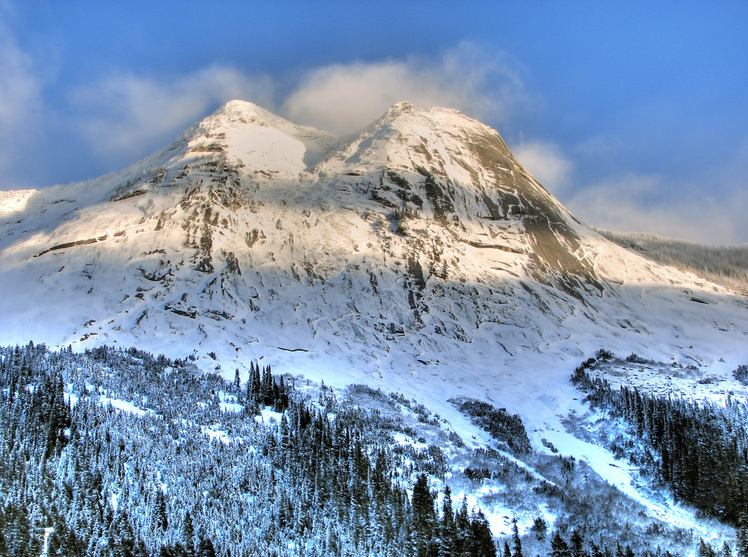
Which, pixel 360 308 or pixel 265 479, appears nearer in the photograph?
pixel 265 479

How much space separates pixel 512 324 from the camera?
171250mm

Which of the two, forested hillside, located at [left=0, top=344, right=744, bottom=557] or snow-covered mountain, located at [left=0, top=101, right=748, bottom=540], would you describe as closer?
forested hillside, located at [left=0, top=344, right=744, bottom=557]

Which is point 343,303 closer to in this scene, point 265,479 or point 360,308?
point 360,308

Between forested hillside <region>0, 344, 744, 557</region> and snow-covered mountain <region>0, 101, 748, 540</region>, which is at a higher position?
snow-covered mountain <region>0, 101, 748, 540</region>

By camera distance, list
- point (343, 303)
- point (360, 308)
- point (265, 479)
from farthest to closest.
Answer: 1. point (343, 303)
2. point (360, 308)
3. point (265, 479)

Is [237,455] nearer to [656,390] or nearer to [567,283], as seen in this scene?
[656,390]

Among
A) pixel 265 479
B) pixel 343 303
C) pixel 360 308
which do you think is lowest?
pixel 265 479

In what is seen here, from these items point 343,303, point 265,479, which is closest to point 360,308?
point 343,303

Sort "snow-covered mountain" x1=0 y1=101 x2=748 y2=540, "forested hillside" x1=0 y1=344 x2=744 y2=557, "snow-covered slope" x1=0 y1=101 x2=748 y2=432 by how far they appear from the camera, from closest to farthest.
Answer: "forested hillside" x1=0 y1=344 x2=744 y2=557
"snow-covered mountain" x1=0 y1=101 x2=748 y2=540
"snow-covered slope" x1=0 y1=101 x2=748 y2=432

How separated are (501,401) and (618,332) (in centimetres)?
5114

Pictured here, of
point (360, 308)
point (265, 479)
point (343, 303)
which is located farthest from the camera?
point (343, 303)

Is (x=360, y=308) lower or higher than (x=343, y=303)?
lower

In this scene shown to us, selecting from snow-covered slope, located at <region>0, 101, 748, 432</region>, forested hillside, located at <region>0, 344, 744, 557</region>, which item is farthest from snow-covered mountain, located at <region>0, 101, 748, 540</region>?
forested hillside, located at <region>0, 344, 744, 557</region>

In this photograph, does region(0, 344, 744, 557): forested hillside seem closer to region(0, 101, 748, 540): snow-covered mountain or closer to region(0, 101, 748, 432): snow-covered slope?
region(0, 101, 748, 540): snow-covered mountain
